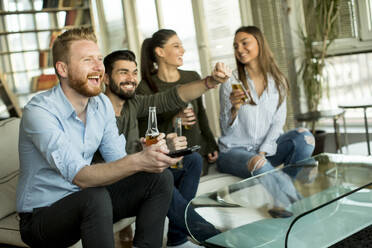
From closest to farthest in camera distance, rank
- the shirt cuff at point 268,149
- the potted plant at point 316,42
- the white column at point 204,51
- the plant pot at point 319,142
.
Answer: the shirt cuff at point 268,149
the plant pot at point 319,142
the potted plant at point 316,42
the white column at point 204,51

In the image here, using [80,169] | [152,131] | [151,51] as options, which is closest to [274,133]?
[151,51]

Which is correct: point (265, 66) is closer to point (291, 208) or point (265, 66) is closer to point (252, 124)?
point (252, 124)

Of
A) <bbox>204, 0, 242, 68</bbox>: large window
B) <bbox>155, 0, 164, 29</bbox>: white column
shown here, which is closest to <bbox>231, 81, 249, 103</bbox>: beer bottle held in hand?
<bbox>204, 0, 242, 68</bbox>: large window

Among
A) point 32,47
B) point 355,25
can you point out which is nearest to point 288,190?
point 355,25

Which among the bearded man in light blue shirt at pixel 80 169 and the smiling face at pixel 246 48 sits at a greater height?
the smiling face at pixel 246 48

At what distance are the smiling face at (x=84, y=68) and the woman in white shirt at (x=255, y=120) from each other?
990 mm

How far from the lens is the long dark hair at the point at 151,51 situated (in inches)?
119

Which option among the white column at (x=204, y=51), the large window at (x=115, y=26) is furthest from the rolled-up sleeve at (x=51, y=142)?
the large window at (x=115, y=26)

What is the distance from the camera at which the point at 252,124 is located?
9.60 ft

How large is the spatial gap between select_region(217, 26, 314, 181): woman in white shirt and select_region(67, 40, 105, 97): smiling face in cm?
99

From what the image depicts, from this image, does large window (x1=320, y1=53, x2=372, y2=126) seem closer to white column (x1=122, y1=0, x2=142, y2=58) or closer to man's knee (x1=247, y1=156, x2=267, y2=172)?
man's knee (x1=247, y1=156, x2=267, y2=172)

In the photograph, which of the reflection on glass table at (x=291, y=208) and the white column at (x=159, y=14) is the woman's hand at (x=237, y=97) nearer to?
the reflection on glass table at (x=291, y=208)

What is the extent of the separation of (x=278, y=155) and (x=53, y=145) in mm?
1551

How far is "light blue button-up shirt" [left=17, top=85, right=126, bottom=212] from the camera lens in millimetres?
1762
